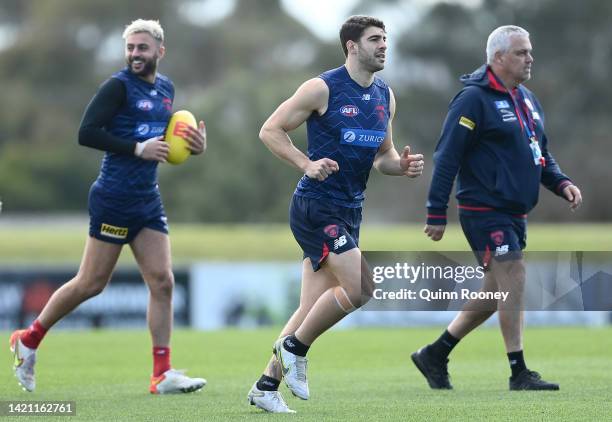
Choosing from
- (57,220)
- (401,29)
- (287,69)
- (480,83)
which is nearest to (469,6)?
(401,29)

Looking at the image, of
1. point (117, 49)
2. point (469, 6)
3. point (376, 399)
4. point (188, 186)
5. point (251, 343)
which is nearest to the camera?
point (376, 399)

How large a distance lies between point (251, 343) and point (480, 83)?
Answer: 22.2 ft

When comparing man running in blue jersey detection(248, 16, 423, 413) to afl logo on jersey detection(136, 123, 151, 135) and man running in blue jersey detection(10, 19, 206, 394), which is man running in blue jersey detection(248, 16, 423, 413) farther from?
afl logo on jersey detection(136, 123, 151, 135)

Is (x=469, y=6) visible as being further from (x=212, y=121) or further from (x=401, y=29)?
(x=212, y=121)

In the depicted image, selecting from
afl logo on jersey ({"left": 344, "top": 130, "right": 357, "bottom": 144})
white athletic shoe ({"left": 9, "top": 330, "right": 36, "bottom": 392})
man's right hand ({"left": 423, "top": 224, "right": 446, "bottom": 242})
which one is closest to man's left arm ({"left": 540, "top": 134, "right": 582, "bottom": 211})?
man's right hand ({"left": 423, "top": 224, "right": 446, "bottom": 242})

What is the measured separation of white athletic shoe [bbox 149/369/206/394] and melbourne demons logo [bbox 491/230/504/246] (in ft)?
7.59

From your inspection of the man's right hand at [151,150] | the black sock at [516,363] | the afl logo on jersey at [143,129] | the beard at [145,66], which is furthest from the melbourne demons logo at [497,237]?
the beard at [145,66]

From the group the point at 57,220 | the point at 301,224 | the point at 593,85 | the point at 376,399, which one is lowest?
the point at 376,399

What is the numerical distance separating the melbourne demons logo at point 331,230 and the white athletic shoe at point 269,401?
104 centimetres

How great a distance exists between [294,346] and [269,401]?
15.2 inches

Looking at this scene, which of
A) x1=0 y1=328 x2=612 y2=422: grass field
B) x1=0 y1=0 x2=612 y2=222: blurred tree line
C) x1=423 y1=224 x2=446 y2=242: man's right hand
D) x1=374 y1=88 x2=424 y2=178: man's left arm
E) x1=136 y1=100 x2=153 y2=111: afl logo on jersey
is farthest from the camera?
x1=0 y1=0 x2=612 y2=222: blurred tree line

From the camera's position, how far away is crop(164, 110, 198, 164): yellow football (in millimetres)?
10039

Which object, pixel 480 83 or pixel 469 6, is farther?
pixel 469 6

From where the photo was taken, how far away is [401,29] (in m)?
58.7
